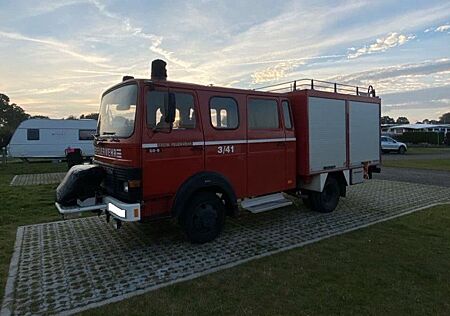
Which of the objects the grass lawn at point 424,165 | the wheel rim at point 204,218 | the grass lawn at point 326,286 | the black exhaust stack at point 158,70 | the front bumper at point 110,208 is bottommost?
the grass lawn at point 326,286

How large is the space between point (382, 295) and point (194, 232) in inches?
121

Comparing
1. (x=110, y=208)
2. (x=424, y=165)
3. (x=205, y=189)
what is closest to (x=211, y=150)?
(x=205, y=189)

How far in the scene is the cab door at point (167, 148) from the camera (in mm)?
5496

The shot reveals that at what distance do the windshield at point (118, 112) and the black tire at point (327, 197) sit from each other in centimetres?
482

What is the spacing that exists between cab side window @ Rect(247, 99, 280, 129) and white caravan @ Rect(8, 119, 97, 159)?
720 inches

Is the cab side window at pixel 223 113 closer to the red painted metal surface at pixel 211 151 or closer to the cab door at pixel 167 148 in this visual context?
the red painted metal surface at pixel 211 151

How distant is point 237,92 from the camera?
6805 millimetres

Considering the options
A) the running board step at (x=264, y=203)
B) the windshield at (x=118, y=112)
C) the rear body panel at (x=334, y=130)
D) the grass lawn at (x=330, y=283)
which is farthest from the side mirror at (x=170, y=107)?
the rear body panel at (x=334, y=130)

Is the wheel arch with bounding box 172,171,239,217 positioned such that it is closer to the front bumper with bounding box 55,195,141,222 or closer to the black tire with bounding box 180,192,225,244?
the black tire with bounding box 180,192,225,244

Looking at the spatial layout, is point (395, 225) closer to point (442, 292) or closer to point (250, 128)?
point (442, 292)

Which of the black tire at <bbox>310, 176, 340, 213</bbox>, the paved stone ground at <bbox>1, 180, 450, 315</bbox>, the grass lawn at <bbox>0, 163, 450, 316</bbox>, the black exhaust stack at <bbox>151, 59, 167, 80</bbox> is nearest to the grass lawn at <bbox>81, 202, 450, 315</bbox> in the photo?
the grass lawn at <bbox>0, 163, 450, 316</bbox>

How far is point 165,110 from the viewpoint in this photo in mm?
5480

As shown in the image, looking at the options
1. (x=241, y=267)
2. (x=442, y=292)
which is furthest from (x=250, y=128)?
(x=442, y=292)

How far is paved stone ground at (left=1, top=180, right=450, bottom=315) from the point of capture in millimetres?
4375
